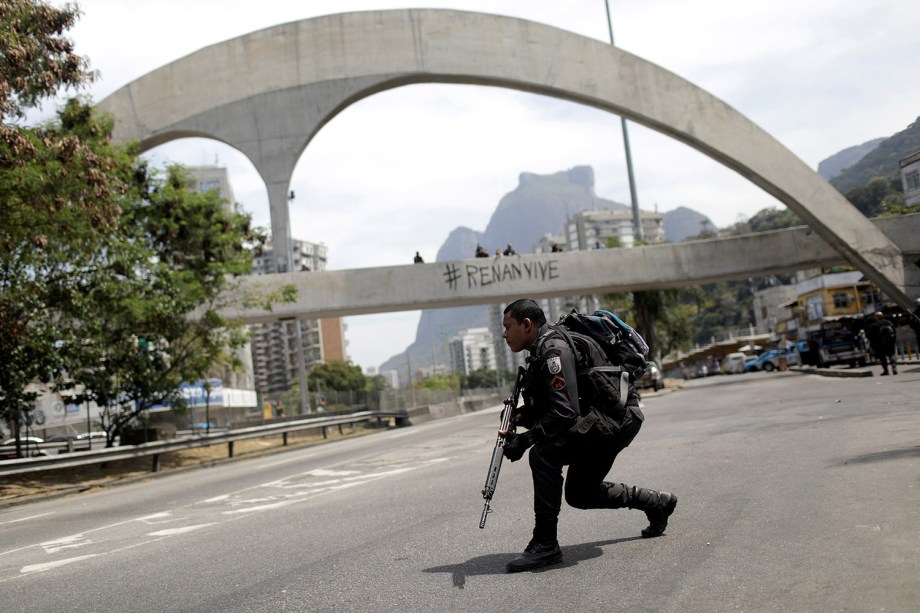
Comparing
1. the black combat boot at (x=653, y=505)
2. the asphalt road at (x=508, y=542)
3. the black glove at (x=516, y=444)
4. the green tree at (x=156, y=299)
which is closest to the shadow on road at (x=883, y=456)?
the asphalt road at (x=508, y=542)

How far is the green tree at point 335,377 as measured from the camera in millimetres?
133125

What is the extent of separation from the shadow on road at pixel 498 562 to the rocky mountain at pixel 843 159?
1895cm

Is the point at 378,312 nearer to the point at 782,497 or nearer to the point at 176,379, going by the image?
the point at 176,379

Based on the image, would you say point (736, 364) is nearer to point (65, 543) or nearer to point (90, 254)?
point (90, 254)

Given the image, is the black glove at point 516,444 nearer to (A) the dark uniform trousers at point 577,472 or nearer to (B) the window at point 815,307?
(A) the dark uniform trousers at point 577,472

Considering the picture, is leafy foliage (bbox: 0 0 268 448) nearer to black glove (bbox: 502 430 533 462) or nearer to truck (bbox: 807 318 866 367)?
black glove (bbox: 502 430 533 462)

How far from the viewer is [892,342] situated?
24.8m

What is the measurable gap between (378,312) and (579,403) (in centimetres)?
3198

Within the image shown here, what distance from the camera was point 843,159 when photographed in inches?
1268

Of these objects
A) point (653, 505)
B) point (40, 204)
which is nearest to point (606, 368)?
point (653, 505)

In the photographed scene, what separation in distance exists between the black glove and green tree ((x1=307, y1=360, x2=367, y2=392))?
414 ft

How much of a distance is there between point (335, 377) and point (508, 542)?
129 m

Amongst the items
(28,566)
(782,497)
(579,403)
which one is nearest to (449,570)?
(579,403)

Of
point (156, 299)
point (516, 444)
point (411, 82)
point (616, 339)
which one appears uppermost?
point (411, 82)
